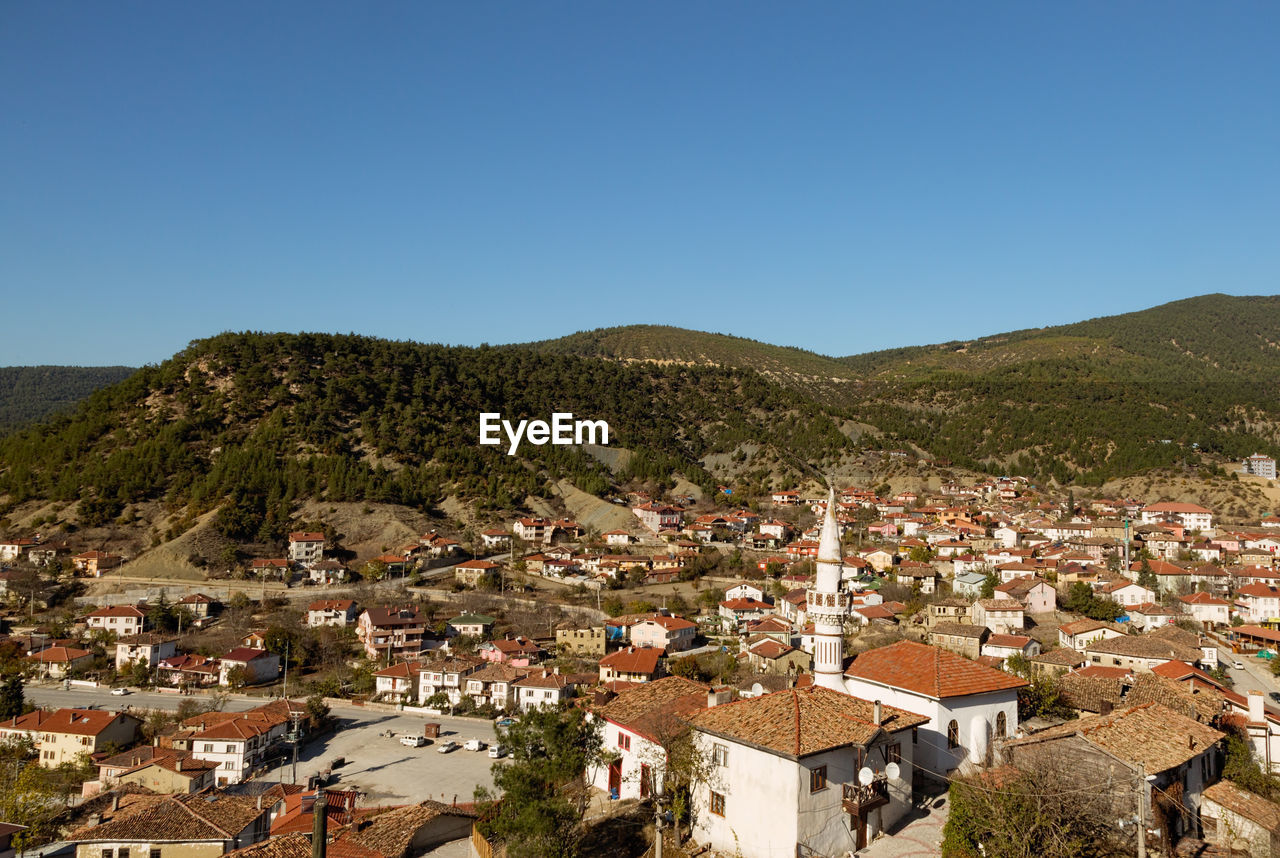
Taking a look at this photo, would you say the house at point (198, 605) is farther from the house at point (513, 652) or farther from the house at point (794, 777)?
the house at point (794, 777)

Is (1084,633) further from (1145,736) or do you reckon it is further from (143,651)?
(143,651)

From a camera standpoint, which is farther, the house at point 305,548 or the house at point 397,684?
the house at point 305,548

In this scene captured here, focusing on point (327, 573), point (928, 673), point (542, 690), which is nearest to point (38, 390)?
point (327, 573)

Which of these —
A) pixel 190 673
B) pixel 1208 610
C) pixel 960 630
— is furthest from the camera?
pixel 1208 610

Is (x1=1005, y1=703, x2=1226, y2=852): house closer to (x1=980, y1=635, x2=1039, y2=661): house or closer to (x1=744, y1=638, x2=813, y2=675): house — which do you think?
(x1=744, y1=638, x2=813, y2=675): house

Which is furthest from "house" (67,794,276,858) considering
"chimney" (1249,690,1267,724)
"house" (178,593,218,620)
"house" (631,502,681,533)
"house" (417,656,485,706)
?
"house" (631,502,681,533)

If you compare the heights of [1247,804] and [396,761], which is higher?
[1247,804]

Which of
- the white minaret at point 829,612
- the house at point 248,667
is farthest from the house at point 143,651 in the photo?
the white minaret at point 829,612
